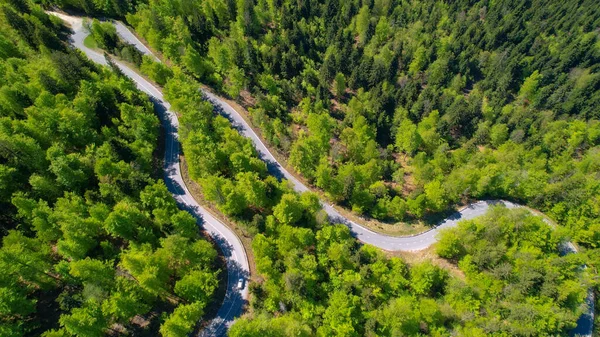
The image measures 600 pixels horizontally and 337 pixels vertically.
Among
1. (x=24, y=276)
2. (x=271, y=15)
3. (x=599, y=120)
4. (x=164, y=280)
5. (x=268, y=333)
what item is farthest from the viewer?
(x=271, y=15)

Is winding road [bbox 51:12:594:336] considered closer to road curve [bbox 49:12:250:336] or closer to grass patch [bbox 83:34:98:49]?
road curve [bbox 49:12:250:336]

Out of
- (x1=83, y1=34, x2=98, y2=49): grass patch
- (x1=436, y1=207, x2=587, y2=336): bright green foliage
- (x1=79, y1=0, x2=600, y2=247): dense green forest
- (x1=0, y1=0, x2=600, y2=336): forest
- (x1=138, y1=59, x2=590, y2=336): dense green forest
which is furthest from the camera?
(x1=83, y1=34, x2=98, y2=49): grass patch

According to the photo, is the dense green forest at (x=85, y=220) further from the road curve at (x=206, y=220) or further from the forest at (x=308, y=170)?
the road curve at (x=206, y=220)

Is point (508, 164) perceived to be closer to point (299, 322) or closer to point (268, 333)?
point (299, 322)

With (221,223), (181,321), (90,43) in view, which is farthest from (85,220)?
(90,43)

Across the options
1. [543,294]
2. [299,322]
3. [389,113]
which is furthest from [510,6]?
[299,322]

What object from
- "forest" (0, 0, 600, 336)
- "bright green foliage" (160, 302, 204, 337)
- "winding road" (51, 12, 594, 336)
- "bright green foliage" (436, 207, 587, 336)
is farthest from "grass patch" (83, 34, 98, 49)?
"bright green foliage" (436, 207, 587, 336)
